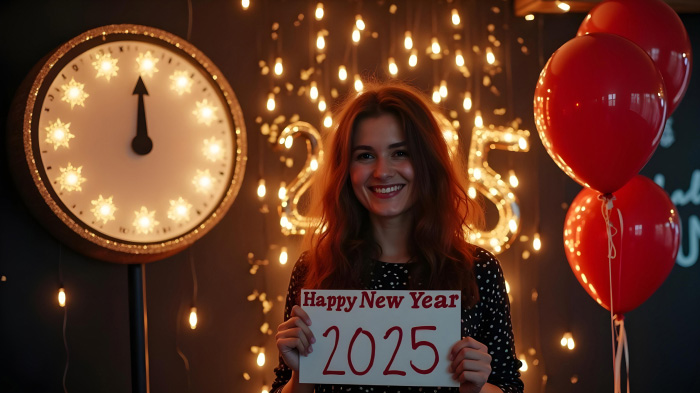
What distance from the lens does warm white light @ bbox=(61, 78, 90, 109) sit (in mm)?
2023

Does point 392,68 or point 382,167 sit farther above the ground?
point 392,68

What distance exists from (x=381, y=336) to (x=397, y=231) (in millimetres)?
322

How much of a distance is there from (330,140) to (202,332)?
1070mm

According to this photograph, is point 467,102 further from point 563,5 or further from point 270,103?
point 270,103

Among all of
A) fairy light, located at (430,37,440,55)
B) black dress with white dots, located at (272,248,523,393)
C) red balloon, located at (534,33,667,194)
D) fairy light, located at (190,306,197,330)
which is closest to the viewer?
black dress with white dots, located at (272,248,523,393)

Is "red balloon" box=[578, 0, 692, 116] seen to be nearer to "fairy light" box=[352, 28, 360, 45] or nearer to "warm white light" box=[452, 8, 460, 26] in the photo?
"warm white light" box=[452, 8, 460, 26]

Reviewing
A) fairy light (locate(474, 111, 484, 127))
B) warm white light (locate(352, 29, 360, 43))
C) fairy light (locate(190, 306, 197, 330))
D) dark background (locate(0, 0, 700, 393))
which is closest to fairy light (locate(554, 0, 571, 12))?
dark background (locate(0, 0, 700, 393))

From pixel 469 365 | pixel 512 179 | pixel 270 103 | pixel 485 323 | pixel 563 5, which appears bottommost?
pixel 469 365

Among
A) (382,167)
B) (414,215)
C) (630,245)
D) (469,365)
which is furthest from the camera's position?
(630,245)

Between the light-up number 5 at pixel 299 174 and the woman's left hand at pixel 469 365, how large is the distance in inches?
40.8

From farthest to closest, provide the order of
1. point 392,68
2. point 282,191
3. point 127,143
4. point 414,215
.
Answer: point 392,68, point 282,191, point 127,143, point 414,215

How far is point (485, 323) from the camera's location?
1.59 metres

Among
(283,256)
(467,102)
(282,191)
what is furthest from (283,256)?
(467,102)

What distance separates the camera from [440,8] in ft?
8.66
